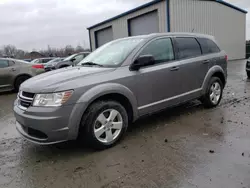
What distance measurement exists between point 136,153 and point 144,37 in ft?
6.75

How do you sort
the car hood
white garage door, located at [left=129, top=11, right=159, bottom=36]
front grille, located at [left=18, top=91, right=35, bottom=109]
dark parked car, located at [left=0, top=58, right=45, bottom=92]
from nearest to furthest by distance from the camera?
1. the car hood
2. front grille, located at [left=18, top=91, right=35, bottom=109]
3. dark parked car, located at [left=0, top=58, right=45, bottom=92]
4. white garage door, located at [left=129, top=11, right=159, bottom=36]

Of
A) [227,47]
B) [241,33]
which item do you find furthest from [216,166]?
[241,33]

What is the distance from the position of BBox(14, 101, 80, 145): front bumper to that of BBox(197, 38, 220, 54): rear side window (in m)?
3.38

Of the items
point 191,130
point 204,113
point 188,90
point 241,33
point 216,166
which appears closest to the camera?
point 216,166

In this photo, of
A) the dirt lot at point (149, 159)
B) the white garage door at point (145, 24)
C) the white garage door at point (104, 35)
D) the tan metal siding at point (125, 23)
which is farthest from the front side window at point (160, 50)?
the white garage door at point (104, 35)

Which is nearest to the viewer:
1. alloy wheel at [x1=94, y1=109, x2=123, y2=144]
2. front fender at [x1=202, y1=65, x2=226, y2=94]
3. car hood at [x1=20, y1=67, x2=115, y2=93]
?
car hood at [x1=20, y1=67, x2=115, y2=93]

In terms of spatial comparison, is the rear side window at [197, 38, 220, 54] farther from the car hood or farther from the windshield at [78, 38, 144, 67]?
the car hood

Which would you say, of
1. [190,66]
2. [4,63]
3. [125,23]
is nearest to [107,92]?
[190,66]

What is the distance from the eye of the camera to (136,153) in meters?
3.14

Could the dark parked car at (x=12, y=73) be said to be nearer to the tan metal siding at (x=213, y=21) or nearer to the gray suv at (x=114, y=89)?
the gray suv at (x=114, y=89)

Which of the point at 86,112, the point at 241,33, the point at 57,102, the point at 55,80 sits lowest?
the point at 86,112

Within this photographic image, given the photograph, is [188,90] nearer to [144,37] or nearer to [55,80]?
[144,37]

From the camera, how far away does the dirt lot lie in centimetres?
250

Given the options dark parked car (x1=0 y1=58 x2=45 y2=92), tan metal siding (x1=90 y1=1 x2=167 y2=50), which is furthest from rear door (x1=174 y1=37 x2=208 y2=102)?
tan metal siding (x1=90 y1=1 x2=167 y2=50)
